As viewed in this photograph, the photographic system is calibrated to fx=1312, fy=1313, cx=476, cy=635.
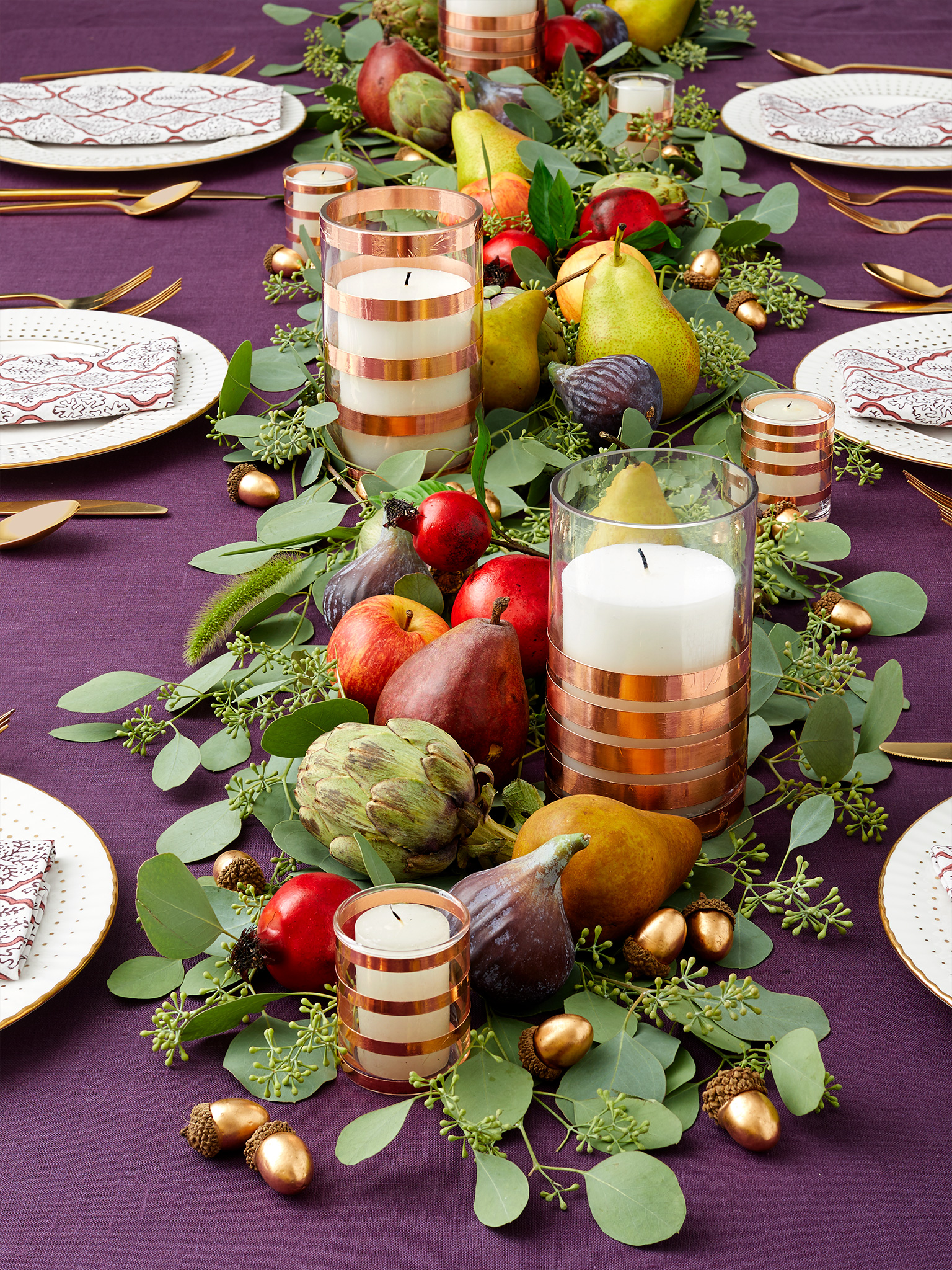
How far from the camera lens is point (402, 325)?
83cm

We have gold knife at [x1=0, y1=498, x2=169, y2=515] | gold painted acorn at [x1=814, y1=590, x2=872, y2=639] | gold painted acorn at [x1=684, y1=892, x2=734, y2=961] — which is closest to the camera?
gold painted acorn at [x1=684, y1=892, x2=734, y2=961]

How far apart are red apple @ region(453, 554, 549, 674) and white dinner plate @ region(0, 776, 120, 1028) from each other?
220mm

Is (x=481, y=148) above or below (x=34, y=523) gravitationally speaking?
above

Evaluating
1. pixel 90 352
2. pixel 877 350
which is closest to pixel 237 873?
pixel 90 352

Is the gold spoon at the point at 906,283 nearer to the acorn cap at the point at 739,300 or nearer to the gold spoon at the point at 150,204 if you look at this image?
the acorn cap at the point at 739,300

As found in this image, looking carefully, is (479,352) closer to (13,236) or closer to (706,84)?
(13,236)

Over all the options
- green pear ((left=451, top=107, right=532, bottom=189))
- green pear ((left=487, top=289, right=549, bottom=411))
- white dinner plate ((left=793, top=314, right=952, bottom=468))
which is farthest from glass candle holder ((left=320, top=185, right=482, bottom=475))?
green pear ((left=451, top=107, right=532, bottom=189))

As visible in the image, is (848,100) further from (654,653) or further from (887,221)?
(654,653)

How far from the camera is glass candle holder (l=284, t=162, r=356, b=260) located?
1.16 m

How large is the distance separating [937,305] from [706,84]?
2.32ft

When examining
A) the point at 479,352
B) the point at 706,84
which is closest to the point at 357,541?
the point at 479,352

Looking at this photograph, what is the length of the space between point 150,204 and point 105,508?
0.58m

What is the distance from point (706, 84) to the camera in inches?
67.4

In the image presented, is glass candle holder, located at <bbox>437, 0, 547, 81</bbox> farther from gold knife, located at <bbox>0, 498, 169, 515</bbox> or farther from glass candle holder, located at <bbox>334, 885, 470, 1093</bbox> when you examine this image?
glass candle holder, located at <bbox>334, 885, 470, 1093</bbox>
